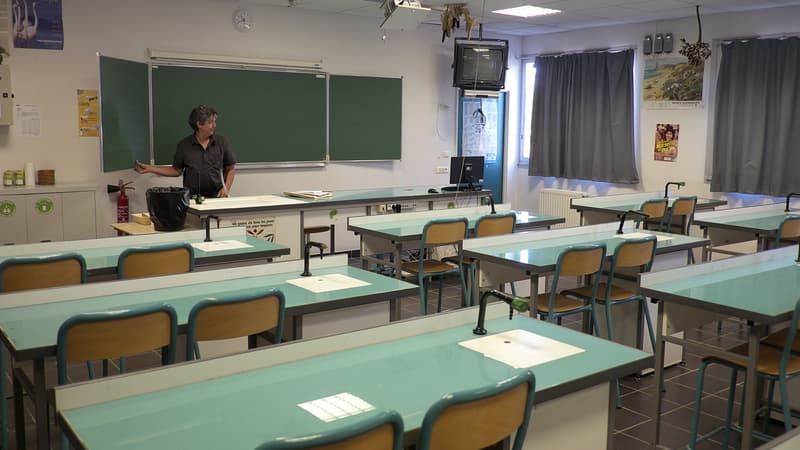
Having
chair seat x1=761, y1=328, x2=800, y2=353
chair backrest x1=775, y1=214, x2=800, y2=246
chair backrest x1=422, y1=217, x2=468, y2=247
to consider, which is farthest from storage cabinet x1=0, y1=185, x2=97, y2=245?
chair backrest x1=775, y1=214, x2=800, y2=246

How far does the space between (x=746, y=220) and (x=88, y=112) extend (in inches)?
227

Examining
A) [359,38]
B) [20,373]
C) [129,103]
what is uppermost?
[359,38]

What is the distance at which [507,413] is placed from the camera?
5.72 feet

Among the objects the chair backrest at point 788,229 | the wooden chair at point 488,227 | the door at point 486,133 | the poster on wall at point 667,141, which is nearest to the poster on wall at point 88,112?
the wooden chair at point 488,227

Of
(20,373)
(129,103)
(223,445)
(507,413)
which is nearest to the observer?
(223,445)

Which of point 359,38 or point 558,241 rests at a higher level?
point 359,38

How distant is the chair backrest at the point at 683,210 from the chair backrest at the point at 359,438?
532cm

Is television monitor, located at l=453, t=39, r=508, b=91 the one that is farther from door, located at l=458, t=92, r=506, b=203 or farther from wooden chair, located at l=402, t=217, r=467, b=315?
wooden chair, located at l=402, t=217, r=467, b=315

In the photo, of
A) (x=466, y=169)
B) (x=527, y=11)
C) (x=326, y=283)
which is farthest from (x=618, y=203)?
(x=326, y=283)

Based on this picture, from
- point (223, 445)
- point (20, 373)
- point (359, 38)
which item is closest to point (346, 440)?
point (223, 445)

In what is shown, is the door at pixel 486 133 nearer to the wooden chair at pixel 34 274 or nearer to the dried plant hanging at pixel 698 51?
the dried plant hanging at pixel 698 51

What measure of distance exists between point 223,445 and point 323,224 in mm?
4496

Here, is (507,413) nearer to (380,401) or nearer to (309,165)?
(380,401)

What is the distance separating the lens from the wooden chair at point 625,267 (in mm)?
3973
